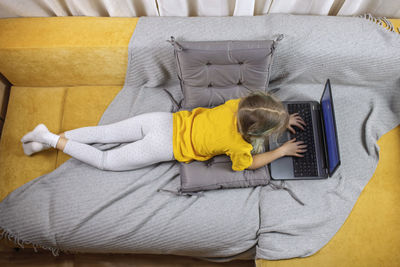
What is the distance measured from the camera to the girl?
3.93ft

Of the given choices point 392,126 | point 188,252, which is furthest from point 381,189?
point 188,252

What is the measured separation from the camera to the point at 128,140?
1408 millimetres

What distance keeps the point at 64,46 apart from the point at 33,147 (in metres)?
0.53

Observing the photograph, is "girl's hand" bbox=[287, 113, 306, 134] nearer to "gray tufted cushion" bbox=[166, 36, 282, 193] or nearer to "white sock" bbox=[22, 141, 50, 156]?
"gray tufted cushion" bbox=[166, 36, 282, 193]

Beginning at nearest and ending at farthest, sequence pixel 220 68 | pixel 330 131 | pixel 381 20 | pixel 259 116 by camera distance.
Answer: pixel 259 116 < pixel 330 131 < pixel 220 68 < pixel 381 20

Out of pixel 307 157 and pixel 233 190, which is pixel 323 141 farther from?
pixel 233 190

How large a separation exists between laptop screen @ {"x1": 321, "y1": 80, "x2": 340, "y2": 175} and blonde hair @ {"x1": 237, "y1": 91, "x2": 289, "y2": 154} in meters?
0.24

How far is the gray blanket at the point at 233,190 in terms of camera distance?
128cm

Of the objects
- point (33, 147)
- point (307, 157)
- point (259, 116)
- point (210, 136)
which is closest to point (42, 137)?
point (33, 147)

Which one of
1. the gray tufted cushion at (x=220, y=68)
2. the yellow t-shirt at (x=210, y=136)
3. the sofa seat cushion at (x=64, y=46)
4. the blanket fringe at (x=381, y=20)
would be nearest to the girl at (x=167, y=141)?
the yellow t-shirt at (x=210, y=136)

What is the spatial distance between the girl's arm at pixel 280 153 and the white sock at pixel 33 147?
105 centimetres

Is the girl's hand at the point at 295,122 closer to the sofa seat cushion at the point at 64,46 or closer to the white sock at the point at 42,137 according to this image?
the sofa seat cushion at the point at 64,46

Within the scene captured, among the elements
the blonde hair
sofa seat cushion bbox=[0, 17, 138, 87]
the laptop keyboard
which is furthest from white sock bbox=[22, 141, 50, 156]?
the laptop keyboard

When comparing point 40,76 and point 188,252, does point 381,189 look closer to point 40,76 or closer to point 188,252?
point 188,252
